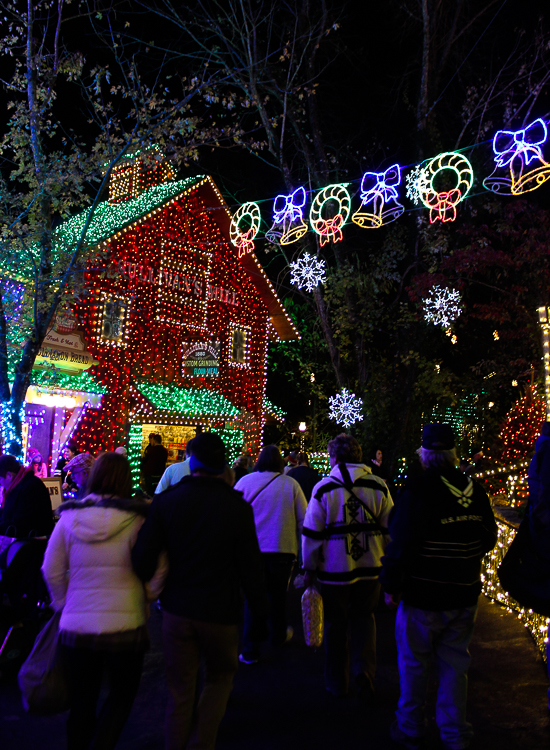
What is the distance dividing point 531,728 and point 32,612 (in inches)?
162

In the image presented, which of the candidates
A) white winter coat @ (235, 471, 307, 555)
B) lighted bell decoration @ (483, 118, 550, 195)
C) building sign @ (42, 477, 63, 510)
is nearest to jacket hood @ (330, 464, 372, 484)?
white winter coat @ (235, 471, 307, 555)

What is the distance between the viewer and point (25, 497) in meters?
5.49

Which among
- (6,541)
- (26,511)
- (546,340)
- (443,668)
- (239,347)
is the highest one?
(239,347)

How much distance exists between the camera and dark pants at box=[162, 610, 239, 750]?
305 centimetres

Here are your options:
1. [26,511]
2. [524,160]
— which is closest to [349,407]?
[524,160]

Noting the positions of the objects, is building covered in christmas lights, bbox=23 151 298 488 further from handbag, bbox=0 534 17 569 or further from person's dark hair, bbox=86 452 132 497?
person's dark hair, bbox=86 452 132 497

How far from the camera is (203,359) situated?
47.3 ft

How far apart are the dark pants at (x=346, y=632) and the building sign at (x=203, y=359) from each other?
32.9 feet

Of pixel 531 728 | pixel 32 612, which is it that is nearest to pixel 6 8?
pixel 32 612

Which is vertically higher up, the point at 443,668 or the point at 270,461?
the point at 270,461

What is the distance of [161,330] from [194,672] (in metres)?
12.6

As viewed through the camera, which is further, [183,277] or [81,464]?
[183,277]

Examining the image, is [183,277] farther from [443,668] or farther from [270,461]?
[443,668]

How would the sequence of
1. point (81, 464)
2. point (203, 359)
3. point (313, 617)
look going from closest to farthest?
point (313, 617), point (81, 464), point (203, 359)
